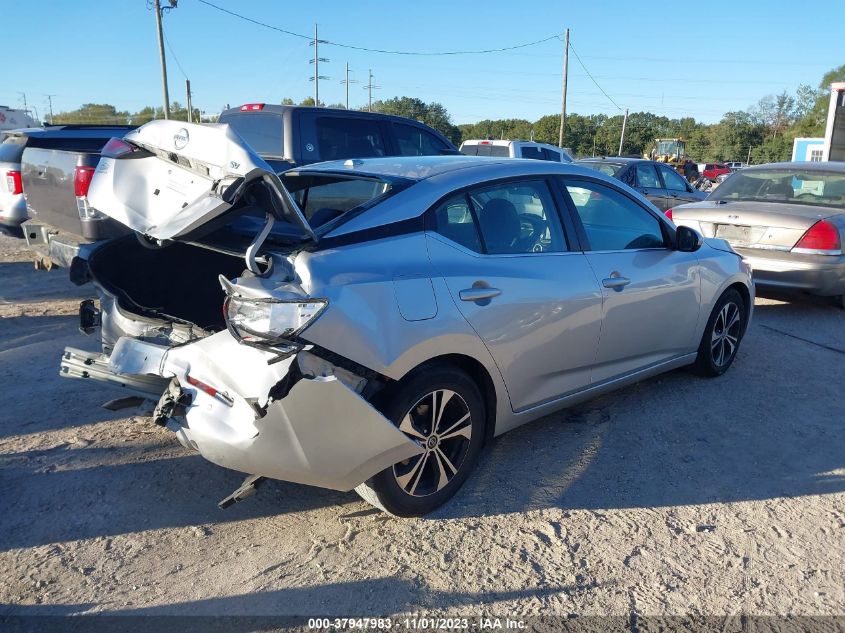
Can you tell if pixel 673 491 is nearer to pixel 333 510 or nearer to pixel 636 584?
pixel 636 584

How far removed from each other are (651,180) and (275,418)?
439 inches

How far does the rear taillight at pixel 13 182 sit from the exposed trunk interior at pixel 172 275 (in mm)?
4805

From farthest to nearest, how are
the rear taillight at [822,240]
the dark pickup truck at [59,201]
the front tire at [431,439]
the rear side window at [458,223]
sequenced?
the rear taillight at [822,240], the dark pickup truck at [59,201], the rear side window at [458,223], the front tire at [431,439]

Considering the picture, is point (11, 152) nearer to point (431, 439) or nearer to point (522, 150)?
point (431, 439)

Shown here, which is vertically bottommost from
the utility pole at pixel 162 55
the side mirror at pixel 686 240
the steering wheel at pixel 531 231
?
the side mirror at pixel 686 240

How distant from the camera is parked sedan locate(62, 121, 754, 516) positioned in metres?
2.94

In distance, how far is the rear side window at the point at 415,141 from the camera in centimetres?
901

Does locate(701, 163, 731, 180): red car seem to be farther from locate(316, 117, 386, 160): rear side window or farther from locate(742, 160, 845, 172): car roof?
locate(316, 117, 386, 160): rear side window

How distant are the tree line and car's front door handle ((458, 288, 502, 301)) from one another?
6004 centimetres

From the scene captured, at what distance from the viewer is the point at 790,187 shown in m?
8.31

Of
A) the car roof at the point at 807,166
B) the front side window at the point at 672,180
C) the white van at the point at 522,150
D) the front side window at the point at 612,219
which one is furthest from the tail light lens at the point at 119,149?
the front side window at the point at 672,180

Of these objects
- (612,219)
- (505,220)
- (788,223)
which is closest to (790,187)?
(788,223)

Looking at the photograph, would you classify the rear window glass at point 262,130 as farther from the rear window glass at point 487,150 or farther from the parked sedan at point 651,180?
the rear window glass at point 487,150

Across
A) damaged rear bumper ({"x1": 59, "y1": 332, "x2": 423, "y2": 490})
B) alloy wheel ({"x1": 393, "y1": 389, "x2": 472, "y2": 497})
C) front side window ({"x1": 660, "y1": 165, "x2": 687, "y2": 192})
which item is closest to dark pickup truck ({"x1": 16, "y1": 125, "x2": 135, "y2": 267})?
damaged rear bumper ({"x1": 59, "y1": 332, "x2": 423, "y2": 490})
